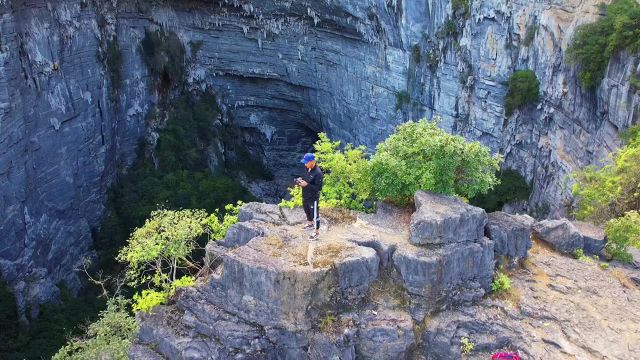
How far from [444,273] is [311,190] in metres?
2.91

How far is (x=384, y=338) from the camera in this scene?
9.33 meters

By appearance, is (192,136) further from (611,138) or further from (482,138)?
(611,138)

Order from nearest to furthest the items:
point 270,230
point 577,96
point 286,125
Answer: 1. point 270,230
2. point 577,96
3. point 286,125

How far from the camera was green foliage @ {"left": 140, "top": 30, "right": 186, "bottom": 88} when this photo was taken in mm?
32438

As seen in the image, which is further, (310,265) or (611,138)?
(611,138)

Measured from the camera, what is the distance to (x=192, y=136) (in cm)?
3444

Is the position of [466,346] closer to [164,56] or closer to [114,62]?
[114,62]

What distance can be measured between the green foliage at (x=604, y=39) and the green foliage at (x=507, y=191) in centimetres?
509

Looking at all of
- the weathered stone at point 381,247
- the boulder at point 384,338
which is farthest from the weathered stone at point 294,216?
the boulder at point 384,338

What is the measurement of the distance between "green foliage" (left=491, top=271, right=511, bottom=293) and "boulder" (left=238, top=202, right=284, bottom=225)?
14.3ft

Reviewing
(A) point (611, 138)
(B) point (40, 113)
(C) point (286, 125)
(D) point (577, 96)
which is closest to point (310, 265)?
(A) point (611, 138)

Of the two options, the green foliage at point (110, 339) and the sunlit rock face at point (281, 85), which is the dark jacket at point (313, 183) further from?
the sunlit rock face at point (281, 85)

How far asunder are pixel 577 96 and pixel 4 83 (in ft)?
69.0

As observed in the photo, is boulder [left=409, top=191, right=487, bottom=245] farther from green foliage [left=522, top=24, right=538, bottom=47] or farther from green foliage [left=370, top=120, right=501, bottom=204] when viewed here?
green foliage [left=522, top=24, right=538, bottom=47]
